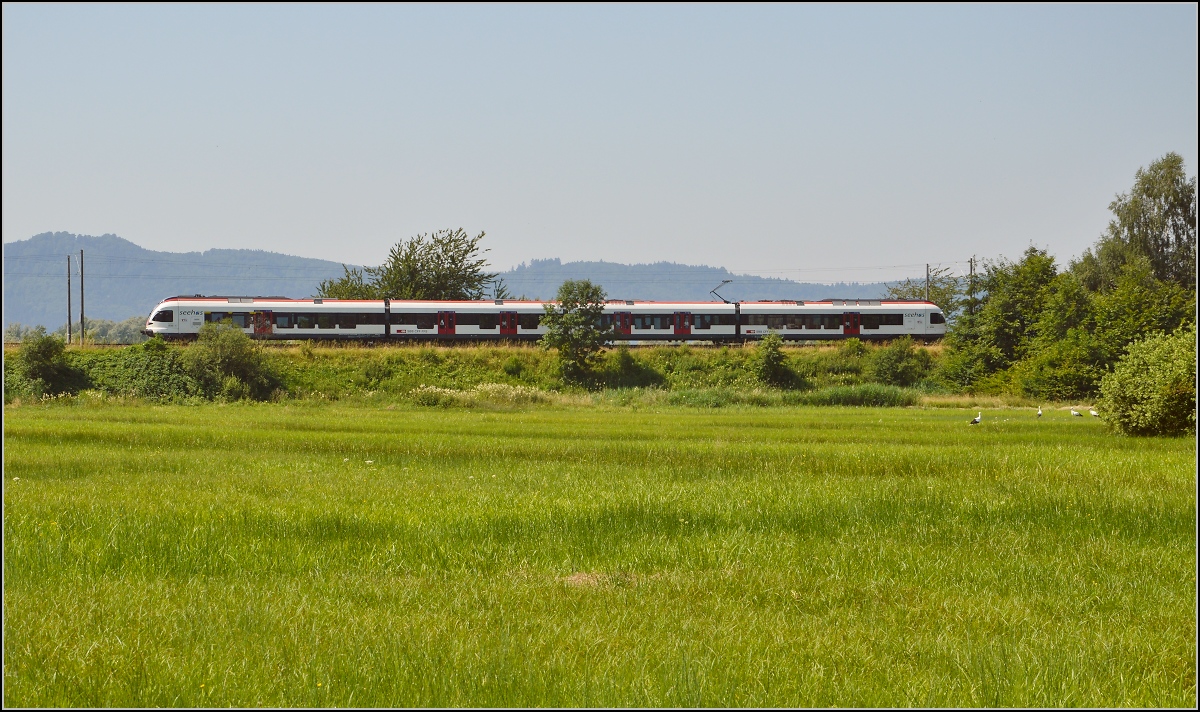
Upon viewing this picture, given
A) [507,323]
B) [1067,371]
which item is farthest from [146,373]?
[1067,371]

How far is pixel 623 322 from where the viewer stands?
72.3m

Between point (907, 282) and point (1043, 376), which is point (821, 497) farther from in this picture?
point (907, 282)

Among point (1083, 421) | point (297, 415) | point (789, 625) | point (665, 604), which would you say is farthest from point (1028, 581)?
point (297, 415)

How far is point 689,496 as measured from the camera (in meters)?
17.8

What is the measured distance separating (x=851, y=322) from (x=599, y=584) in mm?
66429

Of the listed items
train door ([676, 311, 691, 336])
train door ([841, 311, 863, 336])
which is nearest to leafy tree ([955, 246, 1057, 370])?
train door ([841, 311, 863, 336])

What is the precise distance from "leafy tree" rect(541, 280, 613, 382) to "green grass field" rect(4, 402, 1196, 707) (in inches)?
1698

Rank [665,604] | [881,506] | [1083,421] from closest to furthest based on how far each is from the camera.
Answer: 1. [665,604]
2. [881,506]
3. [1083,421]

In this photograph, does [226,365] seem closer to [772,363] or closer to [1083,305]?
[772,363]

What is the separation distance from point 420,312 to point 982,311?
135 ft

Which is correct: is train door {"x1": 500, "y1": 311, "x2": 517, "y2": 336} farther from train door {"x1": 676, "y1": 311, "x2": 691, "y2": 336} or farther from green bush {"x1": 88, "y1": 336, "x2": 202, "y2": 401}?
green bush {"x1": 88, "y1": 336, "x2": 202, "y2": 401}

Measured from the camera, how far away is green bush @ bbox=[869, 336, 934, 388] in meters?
68.9

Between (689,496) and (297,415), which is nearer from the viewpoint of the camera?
(689,496)

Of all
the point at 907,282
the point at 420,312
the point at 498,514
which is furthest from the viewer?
the point at 907,282
